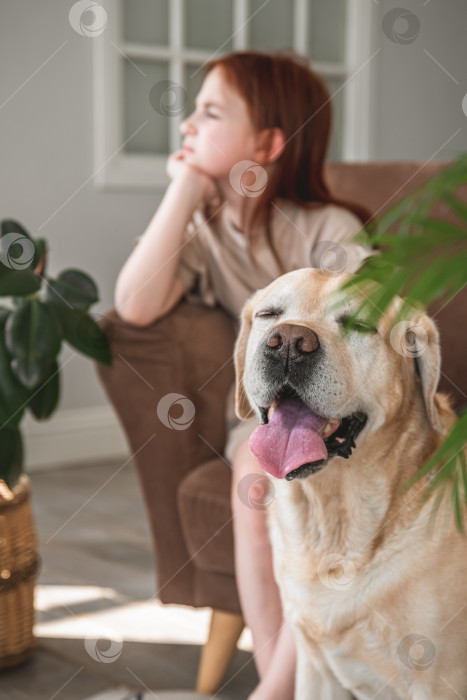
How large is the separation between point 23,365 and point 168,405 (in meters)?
0.29

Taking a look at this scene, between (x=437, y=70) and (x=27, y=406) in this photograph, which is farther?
(x=437, y=70)

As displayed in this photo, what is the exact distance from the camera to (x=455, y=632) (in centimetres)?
104

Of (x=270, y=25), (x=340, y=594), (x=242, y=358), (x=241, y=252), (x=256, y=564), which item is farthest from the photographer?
(x=270, y=25)

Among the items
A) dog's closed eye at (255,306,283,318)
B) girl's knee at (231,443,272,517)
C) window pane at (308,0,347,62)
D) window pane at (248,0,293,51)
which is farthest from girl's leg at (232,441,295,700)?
window pane at (308,0,347,62)

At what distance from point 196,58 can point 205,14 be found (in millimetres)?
205

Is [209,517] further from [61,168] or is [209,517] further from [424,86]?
[424,86]

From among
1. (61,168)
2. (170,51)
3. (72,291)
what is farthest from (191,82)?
(72,291)

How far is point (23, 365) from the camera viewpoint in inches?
63.7

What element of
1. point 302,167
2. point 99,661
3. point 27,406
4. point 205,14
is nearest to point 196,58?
point 205,14

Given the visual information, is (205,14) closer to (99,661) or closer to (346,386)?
(99,661)

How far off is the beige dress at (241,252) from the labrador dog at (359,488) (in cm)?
53

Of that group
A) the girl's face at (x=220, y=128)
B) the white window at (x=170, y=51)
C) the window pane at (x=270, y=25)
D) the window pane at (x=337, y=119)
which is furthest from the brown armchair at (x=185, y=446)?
the window pane at (x=337, y=119)

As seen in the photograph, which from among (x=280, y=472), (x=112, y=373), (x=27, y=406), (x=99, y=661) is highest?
(x=280, y=472)

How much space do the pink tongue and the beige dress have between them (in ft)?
1.99
